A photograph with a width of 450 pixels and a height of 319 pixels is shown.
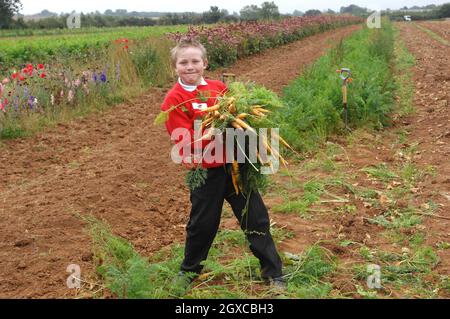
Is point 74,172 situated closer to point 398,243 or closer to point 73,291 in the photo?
point 73,291

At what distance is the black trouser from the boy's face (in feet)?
1.73

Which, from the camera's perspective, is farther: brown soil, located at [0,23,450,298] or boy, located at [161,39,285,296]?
brown soil, located at [0,23,450,298]

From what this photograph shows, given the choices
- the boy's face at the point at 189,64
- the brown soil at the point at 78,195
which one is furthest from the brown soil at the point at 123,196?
the boy's face at the point at 189,64

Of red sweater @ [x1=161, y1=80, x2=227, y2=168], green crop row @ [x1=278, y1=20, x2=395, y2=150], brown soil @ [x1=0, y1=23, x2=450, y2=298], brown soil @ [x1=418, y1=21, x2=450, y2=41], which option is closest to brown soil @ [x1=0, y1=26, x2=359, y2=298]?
brown soil @ [x1=0, y1=23, x2=450, y2=298]

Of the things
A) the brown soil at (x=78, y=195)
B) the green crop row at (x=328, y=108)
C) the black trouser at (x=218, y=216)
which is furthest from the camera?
the green crop row at (x=328, y=108)

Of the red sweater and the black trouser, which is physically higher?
the red sweater

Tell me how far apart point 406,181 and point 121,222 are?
9.24ft

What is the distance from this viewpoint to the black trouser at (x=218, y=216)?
294cm

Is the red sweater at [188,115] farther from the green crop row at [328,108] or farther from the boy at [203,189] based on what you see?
the green crop row at [328,108]

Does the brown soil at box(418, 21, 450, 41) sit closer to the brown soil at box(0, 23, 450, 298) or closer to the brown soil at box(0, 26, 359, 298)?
the brown soil at box(0, 23, 450, 298)

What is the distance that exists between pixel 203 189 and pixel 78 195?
6.70 feet

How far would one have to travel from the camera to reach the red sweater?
2826 millimetres

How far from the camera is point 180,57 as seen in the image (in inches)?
114

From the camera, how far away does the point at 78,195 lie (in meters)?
4.60
